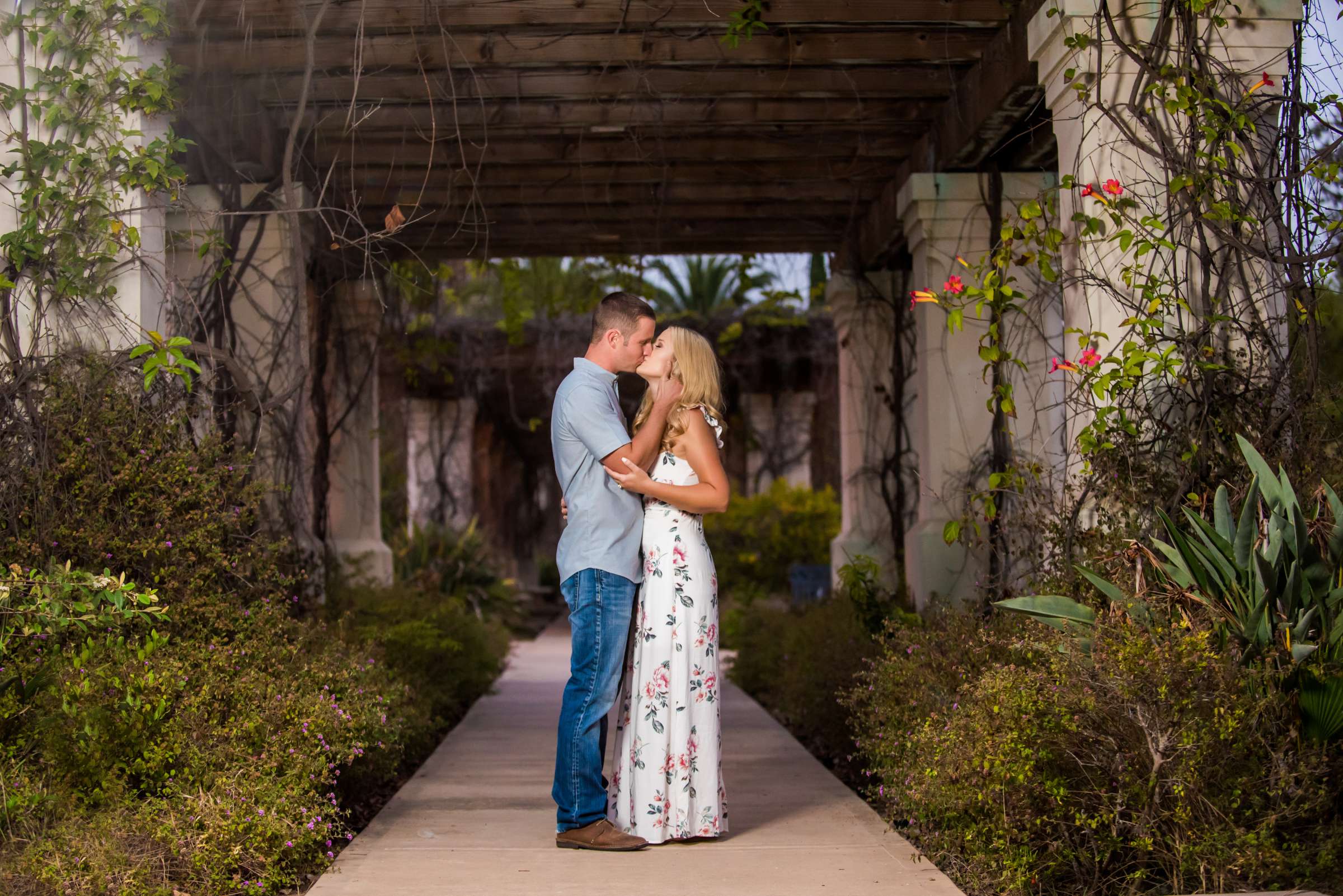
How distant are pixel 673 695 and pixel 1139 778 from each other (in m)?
1.46

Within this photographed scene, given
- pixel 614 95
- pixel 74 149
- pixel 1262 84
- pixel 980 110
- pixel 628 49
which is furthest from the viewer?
pixel 614 95

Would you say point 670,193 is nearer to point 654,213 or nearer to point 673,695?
point 654,213

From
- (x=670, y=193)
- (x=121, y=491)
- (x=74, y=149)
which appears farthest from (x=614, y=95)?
(x=121, y=491)

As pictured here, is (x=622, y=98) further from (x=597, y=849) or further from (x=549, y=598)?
(x=549, y=598)

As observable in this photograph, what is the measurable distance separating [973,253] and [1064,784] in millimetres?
4329

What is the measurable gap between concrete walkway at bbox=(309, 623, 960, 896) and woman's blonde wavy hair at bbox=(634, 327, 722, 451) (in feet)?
4.58

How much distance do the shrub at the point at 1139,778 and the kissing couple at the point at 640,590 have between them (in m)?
0.87

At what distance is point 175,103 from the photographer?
193 inches

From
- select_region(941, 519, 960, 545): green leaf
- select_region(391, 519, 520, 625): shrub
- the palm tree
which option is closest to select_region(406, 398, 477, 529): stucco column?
select_region(391, 519, 520, 625): shrub

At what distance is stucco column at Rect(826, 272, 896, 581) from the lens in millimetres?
9352

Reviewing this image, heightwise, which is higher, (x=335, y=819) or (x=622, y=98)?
(x=622, y=98)

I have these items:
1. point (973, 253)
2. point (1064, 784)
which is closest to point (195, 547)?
point (1064, 784)

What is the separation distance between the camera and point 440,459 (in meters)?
16.5

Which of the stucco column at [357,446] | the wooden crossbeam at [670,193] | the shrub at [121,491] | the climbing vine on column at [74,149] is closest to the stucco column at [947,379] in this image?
the wooden crossbeam at [670,193]
